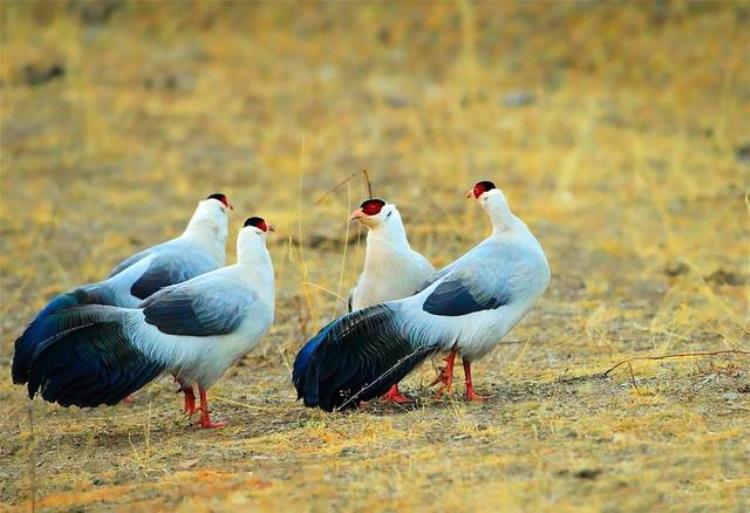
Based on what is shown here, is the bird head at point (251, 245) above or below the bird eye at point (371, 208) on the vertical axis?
below

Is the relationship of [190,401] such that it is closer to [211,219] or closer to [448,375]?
[448,375]

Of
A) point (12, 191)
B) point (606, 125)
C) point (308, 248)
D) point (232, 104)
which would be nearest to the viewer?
point (308, 248)

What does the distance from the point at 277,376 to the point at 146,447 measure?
6.01 ft

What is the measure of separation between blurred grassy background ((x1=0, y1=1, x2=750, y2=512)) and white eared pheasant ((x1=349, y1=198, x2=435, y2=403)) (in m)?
0.52

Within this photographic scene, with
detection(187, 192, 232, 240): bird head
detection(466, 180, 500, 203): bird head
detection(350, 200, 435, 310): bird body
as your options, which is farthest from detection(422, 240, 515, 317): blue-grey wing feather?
detection(187, 192, 232, 240): bird head

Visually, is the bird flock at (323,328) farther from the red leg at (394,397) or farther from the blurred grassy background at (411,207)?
the blurred grassy background at (411,207)

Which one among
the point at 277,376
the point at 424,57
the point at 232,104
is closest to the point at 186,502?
the point at 277,376

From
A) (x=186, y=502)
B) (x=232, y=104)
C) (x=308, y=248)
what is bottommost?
(x=186, y=502)

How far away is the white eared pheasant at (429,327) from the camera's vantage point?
666 cm

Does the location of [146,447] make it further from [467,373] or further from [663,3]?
[663,3]

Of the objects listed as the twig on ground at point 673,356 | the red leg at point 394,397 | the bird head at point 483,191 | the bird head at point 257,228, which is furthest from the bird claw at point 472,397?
the bird head at point 257,228

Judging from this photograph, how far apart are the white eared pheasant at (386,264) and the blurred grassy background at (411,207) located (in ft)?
1.72

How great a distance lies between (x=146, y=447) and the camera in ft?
21.5

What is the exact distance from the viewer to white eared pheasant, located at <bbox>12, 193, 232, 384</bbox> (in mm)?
7562
